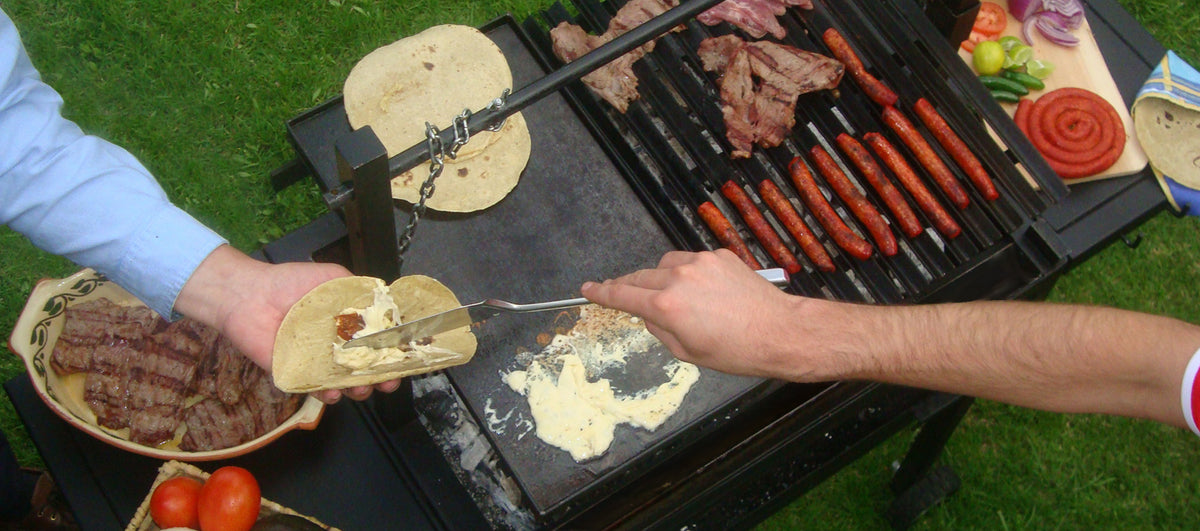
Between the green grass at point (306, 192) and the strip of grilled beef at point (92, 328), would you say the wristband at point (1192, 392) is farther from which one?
the strip of grilled beef at point (92, 328)

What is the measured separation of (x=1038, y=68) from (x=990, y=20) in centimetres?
31

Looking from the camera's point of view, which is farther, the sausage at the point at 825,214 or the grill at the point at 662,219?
the sausage at the point at 825,214

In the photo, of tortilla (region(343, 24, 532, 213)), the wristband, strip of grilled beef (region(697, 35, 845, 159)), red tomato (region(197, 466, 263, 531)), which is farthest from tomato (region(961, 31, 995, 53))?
red tomato (region(197, 466, 263, 531))

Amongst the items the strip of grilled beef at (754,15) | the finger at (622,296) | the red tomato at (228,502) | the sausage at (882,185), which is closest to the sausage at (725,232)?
the sausage at (882,185)

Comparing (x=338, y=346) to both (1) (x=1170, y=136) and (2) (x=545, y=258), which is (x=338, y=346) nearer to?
(2) (x=545, y=258)

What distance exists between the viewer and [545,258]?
288 centimetres

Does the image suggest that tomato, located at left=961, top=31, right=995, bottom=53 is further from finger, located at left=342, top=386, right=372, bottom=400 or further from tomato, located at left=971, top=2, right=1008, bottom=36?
finger, located at left=342, top=386, right=372, bottom=400

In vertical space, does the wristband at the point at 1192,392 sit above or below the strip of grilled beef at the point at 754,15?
below

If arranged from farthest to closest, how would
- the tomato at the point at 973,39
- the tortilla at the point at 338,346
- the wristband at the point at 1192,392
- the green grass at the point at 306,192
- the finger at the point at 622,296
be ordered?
the green grass at the point at 306,192 < the tomato at the point at 973,39 < the tortilla at the point at 338,346 < the finger at the point at 622,296 < the wristband at the point at 1192,392

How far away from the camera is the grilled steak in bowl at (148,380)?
2.72m

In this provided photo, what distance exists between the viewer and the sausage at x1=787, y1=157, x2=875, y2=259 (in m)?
3.01

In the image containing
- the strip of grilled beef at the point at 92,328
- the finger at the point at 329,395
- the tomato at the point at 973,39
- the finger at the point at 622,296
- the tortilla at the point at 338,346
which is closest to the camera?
the finger at the point at 622,296

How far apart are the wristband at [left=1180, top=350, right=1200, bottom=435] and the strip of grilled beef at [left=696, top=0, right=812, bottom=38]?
1828mm

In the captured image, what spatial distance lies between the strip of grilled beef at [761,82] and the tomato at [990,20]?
918 mm
